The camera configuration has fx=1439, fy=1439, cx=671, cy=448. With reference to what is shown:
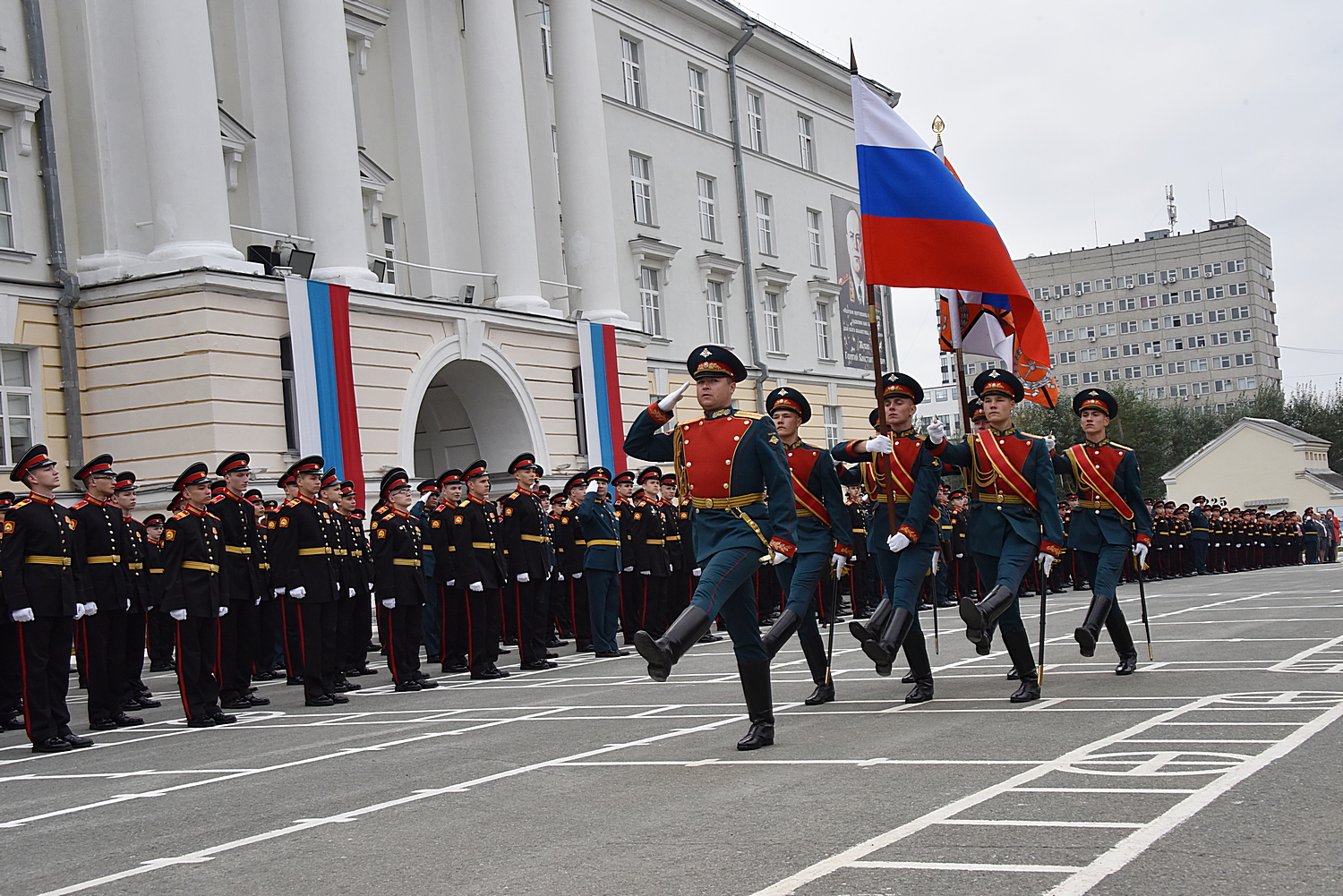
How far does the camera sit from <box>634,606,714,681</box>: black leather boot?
22.8ft

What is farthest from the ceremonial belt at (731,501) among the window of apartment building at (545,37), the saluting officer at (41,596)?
the window of apartment building at (545,37)

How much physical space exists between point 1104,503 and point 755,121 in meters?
31.4

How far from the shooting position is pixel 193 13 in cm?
2167

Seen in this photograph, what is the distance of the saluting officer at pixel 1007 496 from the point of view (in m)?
9.49

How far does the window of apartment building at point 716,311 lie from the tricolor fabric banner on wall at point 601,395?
326 inches

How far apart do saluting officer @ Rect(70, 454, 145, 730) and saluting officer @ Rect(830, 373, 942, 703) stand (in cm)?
597

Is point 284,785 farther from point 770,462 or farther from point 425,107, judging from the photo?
point 425,107

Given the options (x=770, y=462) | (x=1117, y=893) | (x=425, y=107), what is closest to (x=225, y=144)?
(x=425, y=107)

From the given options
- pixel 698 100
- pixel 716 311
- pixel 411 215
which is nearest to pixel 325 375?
pixel 411 215

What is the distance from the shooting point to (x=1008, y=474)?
971 cm

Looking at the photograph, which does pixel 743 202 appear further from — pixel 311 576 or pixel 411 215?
pixel 311 576

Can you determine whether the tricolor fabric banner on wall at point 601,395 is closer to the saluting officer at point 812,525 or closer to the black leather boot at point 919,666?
the saluting officer at point 812,525

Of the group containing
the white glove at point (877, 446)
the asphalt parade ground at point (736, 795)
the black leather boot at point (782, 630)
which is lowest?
the asphalt parade ground at point (736, 795)

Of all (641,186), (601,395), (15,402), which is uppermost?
(641,186)
